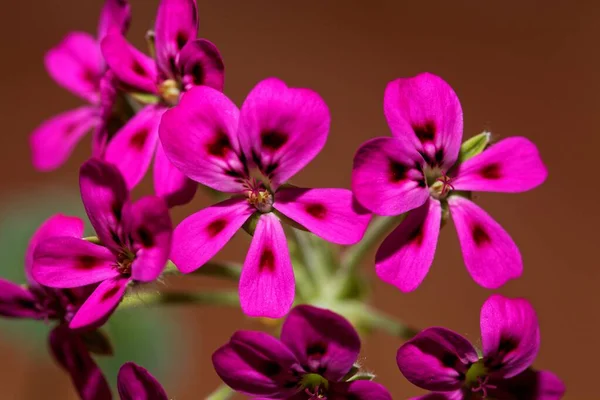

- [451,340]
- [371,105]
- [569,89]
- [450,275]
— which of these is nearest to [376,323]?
[451,340]

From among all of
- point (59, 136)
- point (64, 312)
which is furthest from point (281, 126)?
point (59, 136)

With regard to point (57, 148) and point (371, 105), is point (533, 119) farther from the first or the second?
point (57, 148)

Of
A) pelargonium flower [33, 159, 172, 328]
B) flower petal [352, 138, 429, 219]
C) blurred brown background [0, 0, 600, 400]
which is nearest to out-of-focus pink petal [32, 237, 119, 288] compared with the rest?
pelargonium flower [33, 159, 172, 328]

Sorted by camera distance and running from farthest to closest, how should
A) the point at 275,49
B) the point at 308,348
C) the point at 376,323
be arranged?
the point at 275,49
the point at 376,323
the point at 308,348

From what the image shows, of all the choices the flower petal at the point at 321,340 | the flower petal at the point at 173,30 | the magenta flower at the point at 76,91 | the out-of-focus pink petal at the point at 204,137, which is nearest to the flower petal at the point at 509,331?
the flower petal at the point at 321,340

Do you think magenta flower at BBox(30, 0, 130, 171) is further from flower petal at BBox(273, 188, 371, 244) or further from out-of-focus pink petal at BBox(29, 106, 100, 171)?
flower petal at BBox(273, 188, 371, 244)
